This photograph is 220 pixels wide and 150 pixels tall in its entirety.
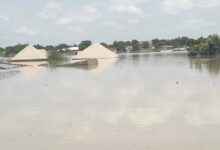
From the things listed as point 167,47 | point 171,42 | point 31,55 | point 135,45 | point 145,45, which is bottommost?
point 167,47

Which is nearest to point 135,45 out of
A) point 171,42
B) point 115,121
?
point 171,42

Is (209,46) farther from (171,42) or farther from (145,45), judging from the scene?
(171,42)

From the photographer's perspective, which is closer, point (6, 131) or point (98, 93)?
point (6, 131)

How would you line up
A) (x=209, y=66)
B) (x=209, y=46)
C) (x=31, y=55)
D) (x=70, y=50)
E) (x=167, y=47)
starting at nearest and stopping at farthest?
1. (x=209, y=66)
2. (x=209, y=46)
3. (x=31, y=55)
4. (x=70, y=50)
5. (x=167, y=47)

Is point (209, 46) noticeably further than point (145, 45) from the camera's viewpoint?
No

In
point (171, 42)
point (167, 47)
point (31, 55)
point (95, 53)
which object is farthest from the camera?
point (171, 42)

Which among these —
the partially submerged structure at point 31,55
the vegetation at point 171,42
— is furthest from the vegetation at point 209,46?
the vegetation at point 171,42

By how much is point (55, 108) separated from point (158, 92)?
4360 mm

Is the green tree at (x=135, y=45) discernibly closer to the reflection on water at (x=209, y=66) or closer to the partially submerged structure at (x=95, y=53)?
the partially submerged structure at (x=95, y=53)

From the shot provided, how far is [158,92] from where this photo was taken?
16.0 meters

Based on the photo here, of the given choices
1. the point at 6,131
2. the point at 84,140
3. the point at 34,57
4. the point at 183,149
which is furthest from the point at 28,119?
the point at 34,57

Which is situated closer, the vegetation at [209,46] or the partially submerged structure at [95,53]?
the vegetation at [209,46]

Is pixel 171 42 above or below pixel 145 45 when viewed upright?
above

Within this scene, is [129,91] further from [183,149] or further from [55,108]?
[183,149]
